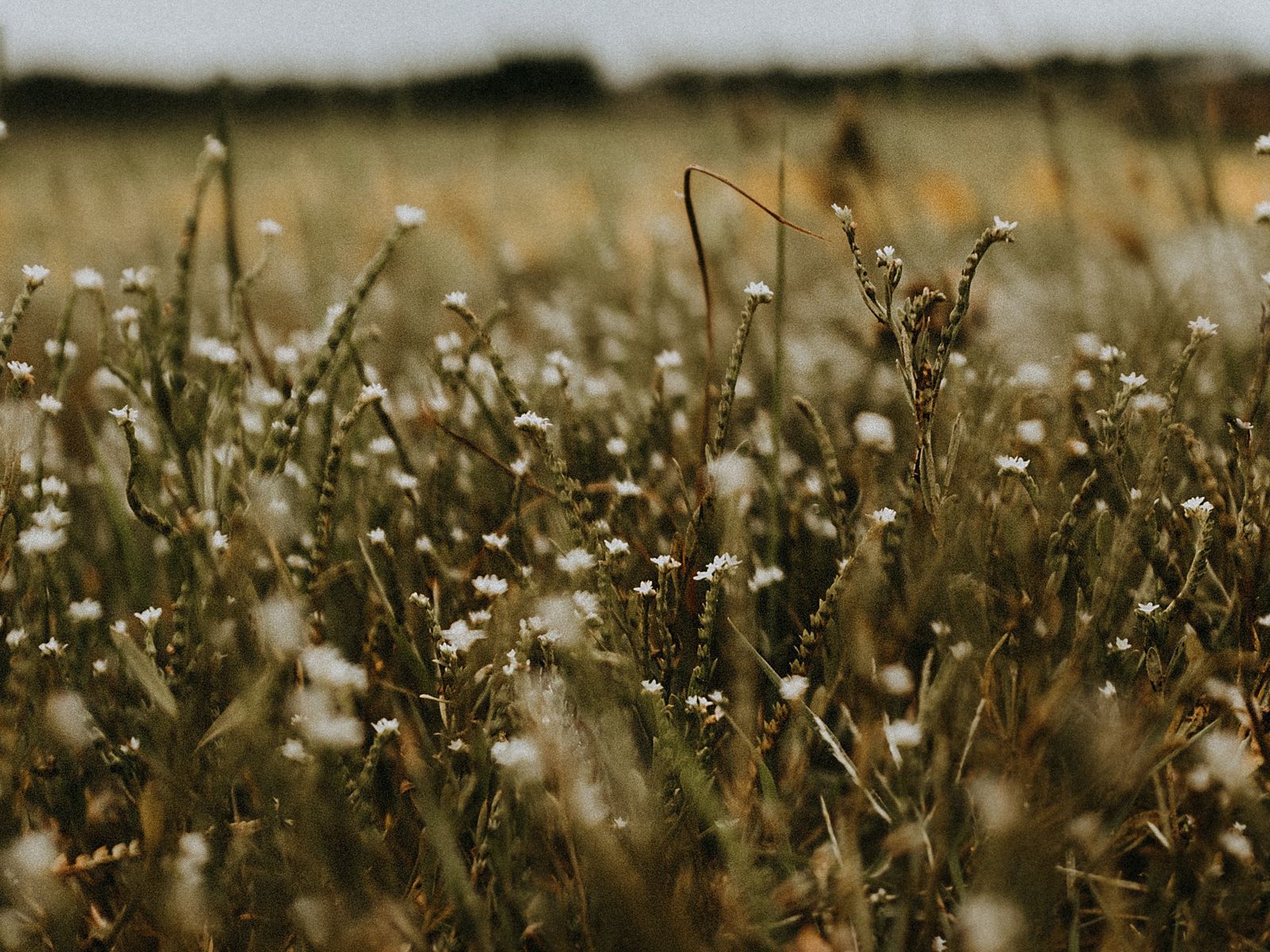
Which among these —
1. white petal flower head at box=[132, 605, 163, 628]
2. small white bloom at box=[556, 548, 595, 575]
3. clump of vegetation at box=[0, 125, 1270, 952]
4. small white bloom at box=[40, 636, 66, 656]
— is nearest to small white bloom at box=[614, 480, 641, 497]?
clump of vegetation at box=[0, 125, 1270, 952]

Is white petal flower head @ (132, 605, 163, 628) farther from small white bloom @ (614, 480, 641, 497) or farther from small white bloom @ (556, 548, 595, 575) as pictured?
small white bloom @ (614, 480, 641, 497)

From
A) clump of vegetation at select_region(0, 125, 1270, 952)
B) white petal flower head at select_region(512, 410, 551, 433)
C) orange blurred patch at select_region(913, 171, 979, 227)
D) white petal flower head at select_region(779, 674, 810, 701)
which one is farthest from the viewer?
orange blurred patch at select_region(913, 171, 979, 227)

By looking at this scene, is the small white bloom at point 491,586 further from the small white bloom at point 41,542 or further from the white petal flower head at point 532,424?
the small white bloom at point 41,542

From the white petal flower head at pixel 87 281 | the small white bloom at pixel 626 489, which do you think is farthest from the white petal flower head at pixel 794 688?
the white petal flower head at pixel 87 281

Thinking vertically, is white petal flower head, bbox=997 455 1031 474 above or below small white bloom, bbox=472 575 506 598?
above

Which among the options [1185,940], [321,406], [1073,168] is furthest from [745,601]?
[1073,168]

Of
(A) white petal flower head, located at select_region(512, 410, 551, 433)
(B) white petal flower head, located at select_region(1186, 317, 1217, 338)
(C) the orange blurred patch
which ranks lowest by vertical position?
(A) white petal flower head, located at select_region(512, 410, 551, 433)

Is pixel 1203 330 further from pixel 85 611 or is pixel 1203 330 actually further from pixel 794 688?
pixel 85 611

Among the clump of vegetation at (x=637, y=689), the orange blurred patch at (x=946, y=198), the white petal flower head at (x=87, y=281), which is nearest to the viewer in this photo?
the clump of vegetation at (x=637, y=689)

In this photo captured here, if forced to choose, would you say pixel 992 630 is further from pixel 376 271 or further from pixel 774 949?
pixel 376 271

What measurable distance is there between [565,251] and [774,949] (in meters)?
2.90

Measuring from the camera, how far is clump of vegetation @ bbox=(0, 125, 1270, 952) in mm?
811

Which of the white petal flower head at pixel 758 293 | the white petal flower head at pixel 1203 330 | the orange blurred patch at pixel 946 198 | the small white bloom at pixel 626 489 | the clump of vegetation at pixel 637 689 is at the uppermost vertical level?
the orange blurred patch at pixel 946 198

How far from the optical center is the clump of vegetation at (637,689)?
81cm
